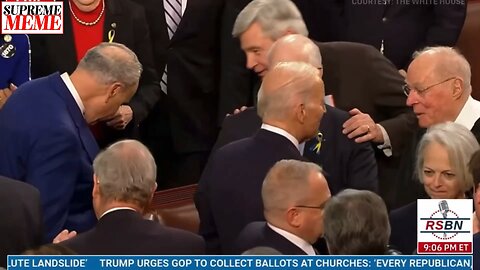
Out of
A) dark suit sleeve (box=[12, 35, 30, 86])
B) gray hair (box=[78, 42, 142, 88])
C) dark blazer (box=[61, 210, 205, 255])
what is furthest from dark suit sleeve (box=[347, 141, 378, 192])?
dark suit sleeve (box=[12, 35, 30, 86])

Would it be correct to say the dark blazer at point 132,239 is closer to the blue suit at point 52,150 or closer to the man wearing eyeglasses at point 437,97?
the blue suit at point 52,150

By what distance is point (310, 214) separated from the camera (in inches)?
161

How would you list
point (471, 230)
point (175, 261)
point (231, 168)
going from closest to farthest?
point (175, 261)
point (471, 230)
point (231, 168)

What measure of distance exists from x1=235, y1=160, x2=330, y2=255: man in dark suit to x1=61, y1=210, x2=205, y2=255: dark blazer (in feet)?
0.61

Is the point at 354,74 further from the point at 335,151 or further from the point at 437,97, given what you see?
the point at 335,151

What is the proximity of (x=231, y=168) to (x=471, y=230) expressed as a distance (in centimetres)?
87

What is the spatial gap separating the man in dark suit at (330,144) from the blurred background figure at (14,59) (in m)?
1.35

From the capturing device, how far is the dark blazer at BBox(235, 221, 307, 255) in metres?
4.05

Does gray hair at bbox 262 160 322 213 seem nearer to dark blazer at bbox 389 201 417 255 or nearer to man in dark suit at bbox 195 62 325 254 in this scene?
man in dark suit at bbox 195 62 325 254

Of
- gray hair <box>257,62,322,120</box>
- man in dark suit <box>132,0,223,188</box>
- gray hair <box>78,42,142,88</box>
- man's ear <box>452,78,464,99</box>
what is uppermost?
gray hair <box>257,62,322,120</box>

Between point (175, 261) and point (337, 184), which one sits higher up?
point (175, 261)

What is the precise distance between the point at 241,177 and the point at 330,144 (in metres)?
0.49

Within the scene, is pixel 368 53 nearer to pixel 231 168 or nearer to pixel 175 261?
pixel 231 168

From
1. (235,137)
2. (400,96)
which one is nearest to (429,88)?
(400,96)
